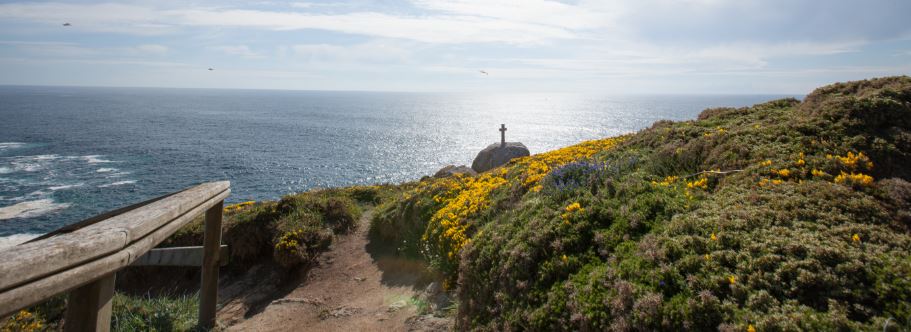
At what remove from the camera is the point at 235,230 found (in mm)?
13219

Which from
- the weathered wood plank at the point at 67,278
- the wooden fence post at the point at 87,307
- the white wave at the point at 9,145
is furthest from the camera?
the white wave at the point at 9,145

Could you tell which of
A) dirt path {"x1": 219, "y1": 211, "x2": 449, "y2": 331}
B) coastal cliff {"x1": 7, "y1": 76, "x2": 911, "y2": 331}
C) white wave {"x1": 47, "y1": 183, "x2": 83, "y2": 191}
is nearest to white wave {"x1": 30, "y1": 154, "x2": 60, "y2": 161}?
white wave {"x1": 47, "y1": 183, "x2": 83, "y2": 191}

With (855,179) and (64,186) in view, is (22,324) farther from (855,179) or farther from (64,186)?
(64,186)

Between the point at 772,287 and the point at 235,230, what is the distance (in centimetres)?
1317

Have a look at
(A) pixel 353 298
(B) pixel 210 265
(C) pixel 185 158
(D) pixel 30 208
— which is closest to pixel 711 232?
(B) pixel 210 265

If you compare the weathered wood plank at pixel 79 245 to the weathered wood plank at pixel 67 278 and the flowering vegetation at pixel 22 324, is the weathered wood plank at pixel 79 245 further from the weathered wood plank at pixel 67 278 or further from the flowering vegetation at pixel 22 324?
the flowering vegetation at pixel 22 324

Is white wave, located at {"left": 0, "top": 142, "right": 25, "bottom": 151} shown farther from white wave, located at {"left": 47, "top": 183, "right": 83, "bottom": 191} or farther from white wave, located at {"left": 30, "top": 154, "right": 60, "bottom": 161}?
white wave, located at {"left": 47, "top": 183, "right": 83, "bottom": 191}

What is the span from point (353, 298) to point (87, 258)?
7.31 meters

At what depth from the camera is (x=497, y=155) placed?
23641 millimetres

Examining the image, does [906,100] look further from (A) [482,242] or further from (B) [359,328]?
(B) [359,328]

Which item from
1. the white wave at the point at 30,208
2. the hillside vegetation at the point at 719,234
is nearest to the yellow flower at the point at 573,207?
the hillside vegetation at the point at 719,234

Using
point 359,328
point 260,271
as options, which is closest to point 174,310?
point 359,328

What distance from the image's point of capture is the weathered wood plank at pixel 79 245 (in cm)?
204

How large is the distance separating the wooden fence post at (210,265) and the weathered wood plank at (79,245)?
280 centimetres
